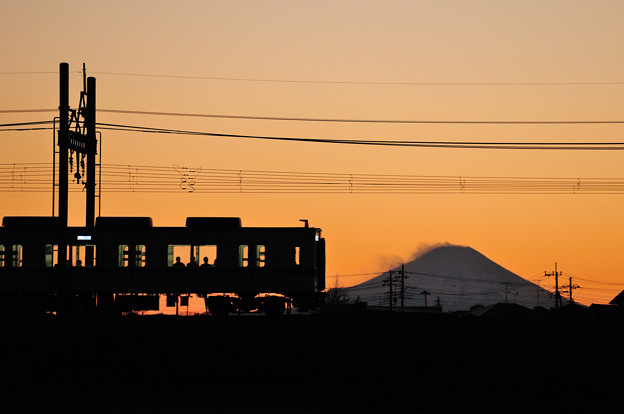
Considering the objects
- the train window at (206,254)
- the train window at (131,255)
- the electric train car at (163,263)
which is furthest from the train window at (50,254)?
the train window at (206,254)

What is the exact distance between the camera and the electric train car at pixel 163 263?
39562 mm

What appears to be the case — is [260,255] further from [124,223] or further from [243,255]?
[124,223]

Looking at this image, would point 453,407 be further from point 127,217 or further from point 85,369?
point 127,217

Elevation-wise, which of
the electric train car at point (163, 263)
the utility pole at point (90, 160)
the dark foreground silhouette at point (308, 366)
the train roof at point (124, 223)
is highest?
the utility pole at point (90, 160)

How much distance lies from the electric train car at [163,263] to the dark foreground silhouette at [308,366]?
5.54 metres

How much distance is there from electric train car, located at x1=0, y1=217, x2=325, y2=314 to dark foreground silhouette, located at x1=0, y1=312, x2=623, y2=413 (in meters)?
5.54

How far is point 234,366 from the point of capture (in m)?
30.0

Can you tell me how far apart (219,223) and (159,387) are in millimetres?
12185

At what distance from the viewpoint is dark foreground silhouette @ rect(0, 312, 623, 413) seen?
89.5ft

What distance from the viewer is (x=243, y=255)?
130ft

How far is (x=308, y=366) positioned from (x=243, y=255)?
10.1m

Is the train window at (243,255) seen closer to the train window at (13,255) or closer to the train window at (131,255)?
the train window at (131,255)

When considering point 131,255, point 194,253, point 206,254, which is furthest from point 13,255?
point 206,254

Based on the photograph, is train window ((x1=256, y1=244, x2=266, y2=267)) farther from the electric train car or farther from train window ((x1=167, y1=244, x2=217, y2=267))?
train window ((x1=167, y1=244, x2=217, y2=267))
